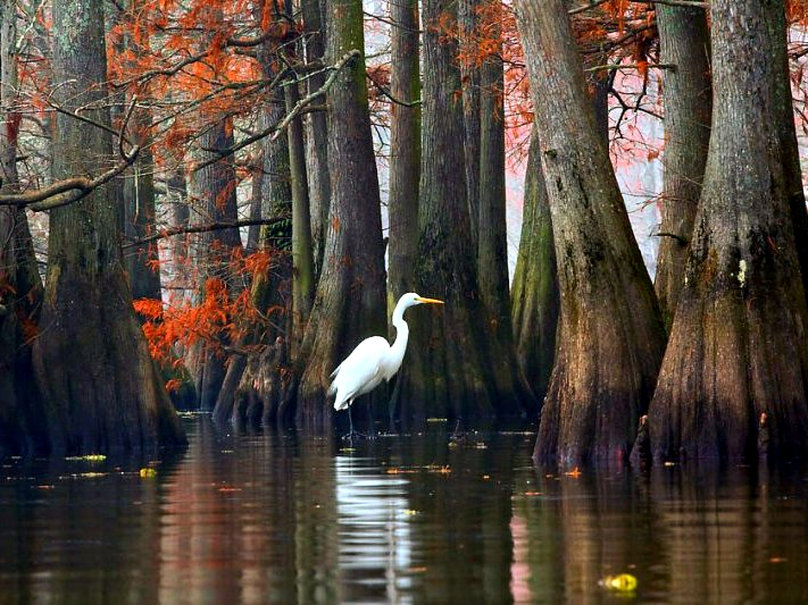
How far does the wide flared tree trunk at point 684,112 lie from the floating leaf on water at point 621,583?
9.45 m

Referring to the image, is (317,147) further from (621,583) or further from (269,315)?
(621,583)

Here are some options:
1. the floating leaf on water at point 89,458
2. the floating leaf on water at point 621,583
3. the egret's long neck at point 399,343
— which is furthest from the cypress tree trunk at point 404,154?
the floating leaf on water at point 621,583

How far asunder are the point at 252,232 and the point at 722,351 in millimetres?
16346

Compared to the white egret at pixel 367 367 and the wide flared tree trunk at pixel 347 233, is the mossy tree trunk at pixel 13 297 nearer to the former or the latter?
the white egret at pixel 367 367

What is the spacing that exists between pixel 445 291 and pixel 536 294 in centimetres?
201

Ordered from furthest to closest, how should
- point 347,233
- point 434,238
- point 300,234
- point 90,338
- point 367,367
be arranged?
point 300,234 < point 434,238 < point 347,233 < point 367,367 < point 90,338

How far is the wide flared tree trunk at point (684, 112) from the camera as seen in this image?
57.1ft

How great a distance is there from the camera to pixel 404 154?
27047 mm

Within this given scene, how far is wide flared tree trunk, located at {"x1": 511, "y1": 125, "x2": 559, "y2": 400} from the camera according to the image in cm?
2653

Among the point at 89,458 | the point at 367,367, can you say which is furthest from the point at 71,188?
the point at 367,367

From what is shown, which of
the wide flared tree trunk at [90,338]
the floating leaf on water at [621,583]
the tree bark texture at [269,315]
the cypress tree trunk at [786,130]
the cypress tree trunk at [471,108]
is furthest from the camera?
the tree bark texture at [269,315]

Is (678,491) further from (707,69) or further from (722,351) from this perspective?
(707,69)

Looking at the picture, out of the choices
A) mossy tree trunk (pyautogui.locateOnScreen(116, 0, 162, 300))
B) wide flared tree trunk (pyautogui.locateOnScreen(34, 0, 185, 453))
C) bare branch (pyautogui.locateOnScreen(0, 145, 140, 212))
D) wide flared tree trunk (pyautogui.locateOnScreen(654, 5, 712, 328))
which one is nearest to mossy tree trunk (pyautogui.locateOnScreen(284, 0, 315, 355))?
mossy tree trunk (pyautogui.locateOnScreen(116, 0, 162, 300))

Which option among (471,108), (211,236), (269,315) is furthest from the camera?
(211,236)
